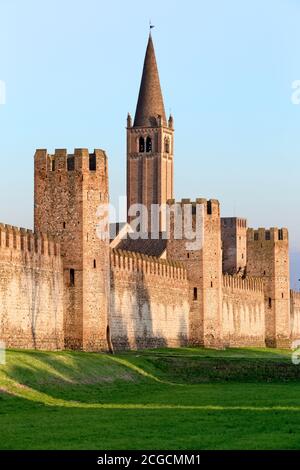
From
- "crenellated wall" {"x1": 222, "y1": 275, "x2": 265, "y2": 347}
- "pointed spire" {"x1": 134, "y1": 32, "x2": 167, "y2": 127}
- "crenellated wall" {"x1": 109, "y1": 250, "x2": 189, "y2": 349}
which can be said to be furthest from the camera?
"pointed spire" {"x1": 134, "y1": 32, "x2": 167, "y2": 127}

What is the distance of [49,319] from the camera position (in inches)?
2039

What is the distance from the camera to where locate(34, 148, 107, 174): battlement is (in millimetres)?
53094

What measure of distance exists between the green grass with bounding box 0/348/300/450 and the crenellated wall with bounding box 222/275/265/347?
88.6 ft

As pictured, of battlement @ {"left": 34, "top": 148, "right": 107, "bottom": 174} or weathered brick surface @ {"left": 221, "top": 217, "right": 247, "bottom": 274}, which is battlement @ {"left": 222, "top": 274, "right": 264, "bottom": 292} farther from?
battlement @ {"left": 34, "top": 148, "right": 107, "bottom": 174}

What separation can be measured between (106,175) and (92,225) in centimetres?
210

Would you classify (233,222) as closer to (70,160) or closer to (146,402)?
(70,160)

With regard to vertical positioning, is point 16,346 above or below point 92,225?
below

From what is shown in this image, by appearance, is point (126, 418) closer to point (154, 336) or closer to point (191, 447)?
point (191, 447)

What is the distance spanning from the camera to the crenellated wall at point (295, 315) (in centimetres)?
10119

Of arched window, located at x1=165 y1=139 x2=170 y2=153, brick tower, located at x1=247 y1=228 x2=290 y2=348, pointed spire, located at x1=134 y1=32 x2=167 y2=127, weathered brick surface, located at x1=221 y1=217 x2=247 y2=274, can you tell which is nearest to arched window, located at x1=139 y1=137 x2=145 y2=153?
arched window, located at x1=165 y1=139 x2=170 y2=153

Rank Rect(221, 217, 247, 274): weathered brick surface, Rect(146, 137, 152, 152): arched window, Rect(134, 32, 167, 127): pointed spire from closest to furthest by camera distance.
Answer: Rect(221, 217, 247, 274): weathered brick surface < Rect(134, 32, 167, 127): pointed spire < Rect(146, 137, 152, 152): arched window

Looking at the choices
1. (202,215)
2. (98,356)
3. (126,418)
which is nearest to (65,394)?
(126,418)

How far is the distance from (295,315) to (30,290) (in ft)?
179

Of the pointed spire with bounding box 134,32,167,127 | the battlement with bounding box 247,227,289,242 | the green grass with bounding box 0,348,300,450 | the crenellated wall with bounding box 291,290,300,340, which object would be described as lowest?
the green grass with bounding box 0,348,300,450
